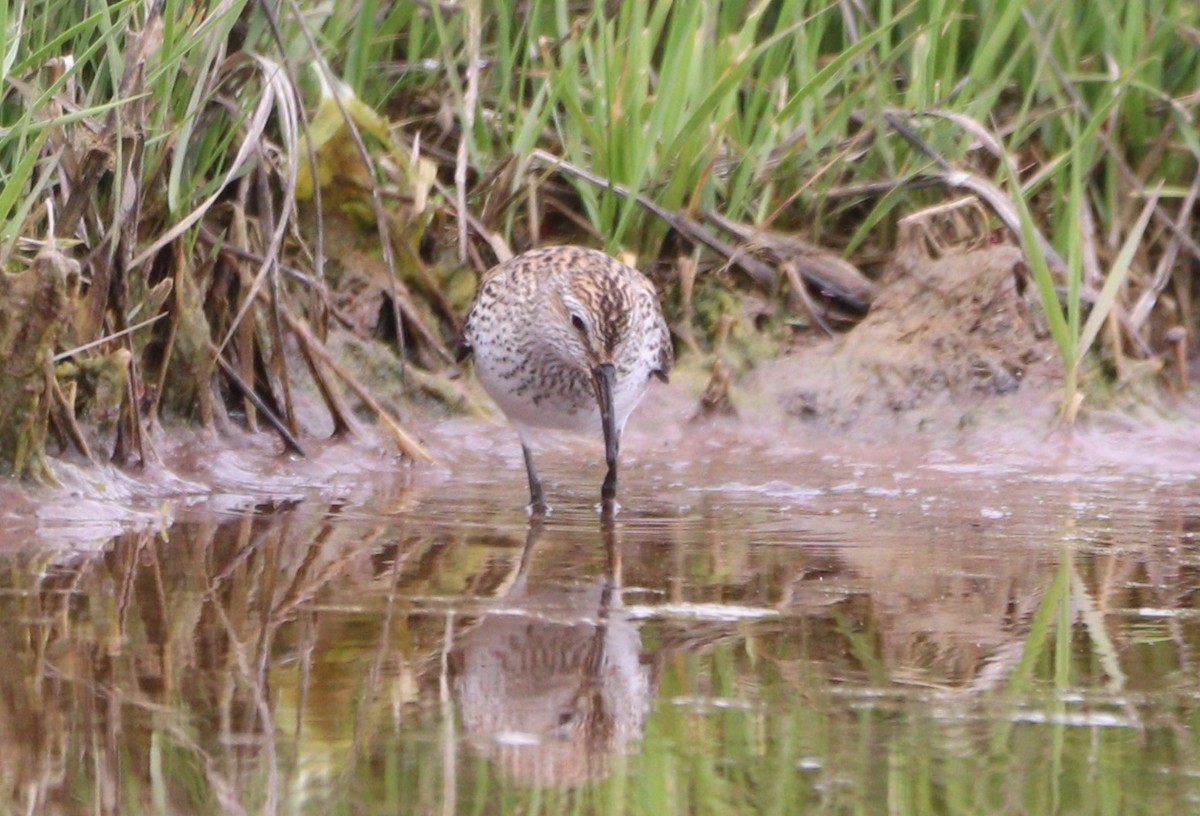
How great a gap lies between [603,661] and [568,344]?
2712 mm

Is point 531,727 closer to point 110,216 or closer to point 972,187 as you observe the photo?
point 110,216

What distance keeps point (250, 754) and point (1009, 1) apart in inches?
229

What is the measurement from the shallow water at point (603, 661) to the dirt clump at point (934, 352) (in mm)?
1536

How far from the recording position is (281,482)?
6379mm

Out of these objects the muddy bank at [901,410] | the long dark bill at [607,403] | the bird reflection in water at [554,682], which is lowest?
the muddy bank at [901,410]

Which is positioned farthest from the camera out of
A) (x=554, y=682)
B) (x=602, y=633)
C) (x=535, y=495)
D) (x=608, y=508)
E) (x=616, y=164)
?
(x=616, y=164)

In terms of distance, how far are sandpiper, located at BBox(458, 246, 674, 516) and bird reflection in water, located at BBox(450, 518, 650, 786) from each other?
1705mm

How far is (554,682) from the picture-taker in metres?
3.71

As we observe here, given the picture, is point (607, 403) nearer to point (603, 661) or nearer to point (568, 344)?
point (568, 344)

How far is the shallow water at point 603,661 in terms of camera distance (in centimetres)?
302

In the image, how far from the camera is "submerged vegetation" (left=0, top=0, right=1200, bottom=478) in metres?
6.44

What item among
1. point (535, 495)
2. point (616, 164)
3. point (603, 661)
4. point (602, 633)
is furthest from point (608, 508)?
point (603, 661)

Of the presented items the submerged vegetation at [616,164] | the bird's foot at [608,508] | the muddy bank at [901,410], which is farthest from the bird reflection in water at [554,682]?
the muddy bank at [901,410]

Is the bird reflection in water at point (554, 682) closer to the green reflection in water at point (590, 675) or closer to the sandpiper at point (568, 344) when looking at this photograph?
the green reflection in water at point (590, 675)
